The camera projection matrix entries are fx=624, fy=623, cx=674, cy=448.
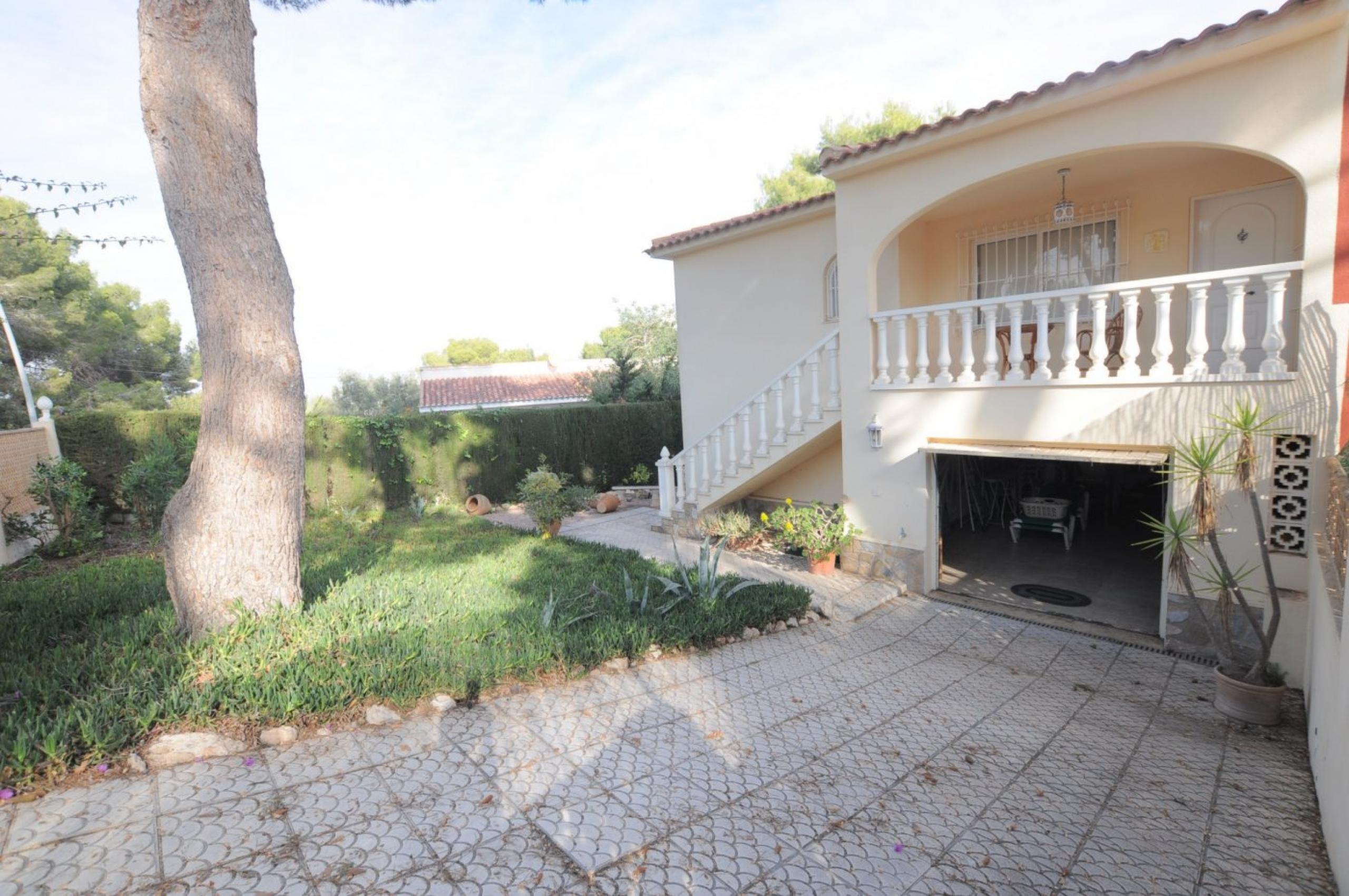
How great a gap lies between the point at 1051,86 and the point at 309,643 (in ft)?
26.5

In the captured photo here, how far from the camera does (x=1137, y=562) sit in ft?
28.4

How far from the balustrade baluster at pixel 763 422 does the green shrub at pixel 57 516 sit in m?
10.2

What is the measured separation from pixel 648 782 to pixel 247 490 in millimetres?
4107

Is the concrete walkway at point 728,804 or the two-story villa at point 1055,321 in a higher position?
the two-story villa at point 1055,321

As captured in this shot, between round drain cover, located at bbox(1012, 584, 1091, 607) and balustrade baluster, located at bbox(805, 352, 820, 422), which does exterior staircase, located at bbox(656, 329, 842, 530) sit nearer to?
balustrade baluster, located at bbox(805, 352, 820, 422)

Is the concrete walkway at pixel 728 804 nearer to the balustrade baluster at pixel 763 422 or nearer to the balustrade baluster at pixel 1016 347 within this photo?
the balustrade baluster at pixel 1016 347

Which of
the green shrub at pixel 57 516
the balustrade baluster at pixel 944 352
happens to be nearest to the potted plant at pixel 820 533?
the balustrade baluster at pixel 944 352

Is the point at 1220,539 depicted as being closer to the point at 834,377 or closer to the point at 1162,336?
the point at 1162,336

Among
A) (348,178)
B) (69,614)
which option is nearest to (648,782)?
(69,614)

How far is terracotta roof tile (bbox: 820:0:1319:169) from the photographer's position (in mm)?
4781

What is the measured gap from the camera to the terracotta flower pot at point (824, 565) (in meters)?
8.14

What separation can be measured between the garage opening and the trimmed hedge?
8.02 meters

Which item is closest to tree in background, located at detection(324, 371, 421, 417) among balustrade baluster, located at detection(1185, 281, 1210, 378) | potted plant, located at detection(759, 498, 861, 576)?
potted plant, located at detection(759, 498, 861, 576)

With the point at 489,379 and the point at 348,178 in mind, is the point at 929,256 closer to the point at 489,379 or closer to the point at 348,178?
the point at 348,178
